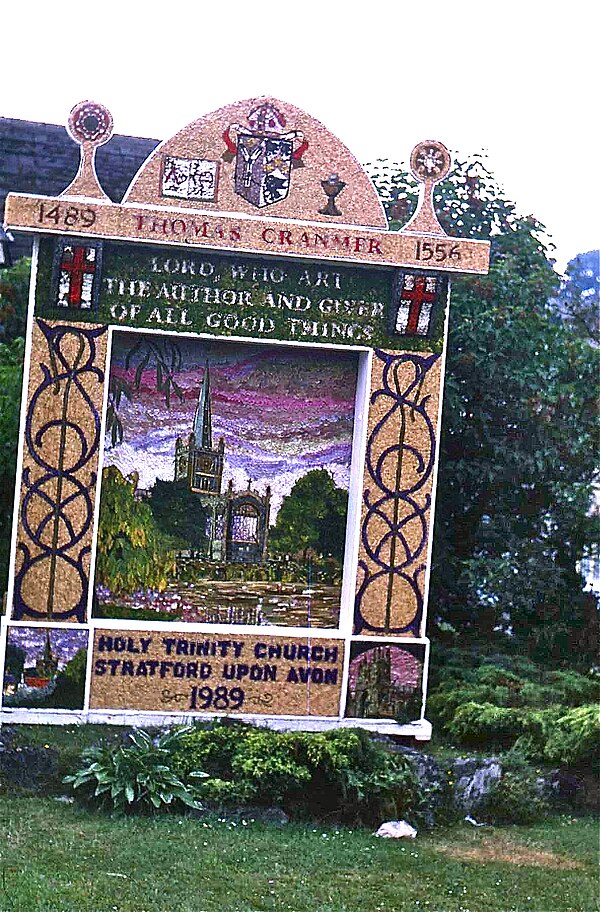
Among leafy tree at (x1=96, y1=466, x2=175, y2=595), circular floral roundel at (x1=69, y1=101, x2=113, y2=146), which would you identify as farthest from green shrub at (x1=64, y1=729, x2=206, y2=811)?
circular floral roundel at (x1=69, y1=101, x2=113, y2=146)

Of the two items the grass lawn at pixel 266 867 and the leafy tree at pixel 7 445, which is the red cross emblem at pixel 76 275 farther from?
the grass lawn at pixel 266 867

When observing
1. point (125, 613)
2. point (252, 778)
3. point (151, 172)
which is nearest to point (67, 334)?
point (151, 172)

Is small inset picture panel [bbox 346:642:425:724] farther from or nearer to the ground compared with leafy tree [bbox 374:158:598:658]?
nearer to the ground

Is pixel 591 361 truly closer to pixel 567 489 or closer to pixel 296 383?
pixel 567 489

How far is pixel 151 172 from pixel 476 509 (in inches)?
186

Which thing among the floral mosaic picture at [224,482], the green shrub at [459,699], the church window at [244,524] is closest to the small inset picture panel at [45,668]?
the floral mosaic picture at [224,482]

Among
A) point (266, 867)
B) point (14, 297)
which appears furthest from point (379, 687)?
point (14, 297)

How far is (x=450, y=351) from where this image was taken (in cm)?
1245

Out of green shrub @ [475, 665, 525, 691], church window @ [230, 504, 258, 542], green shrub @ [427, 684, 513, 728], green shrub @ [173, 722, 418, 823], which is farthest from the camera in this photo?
green shrub @ [475, 665, 525, 691]

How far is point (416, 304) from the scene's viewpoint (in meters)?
10.1

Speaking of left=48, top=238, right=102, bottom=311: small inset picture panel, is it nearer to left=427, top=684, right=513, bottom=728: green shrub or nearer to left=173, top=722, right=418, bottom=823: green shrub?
left=173, top=722, right=418, bottom=823: green shrub

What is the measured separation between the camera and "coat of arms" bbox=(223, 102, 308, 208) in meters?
9.90

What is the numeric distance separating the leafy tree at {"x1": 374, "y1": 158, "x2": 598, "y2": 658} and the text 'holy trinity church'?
236cm

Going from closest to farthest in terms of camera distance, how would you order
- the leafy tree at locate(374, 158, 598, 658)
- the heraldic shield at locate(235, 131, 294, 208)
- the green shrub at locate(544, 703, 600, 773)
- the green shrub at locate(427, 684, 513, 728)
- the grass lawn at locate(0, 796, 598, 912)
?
the grass lawn at locate(0, 796, 598, 912) < the green shrub at locate(544, 703, 600, 773) < the heraldic shield at locate(235, 131, 294, 208) < the green shrub at locate(427, 684, 513, 728) < the leafy tree at locate(374, 158, 598, 658)
